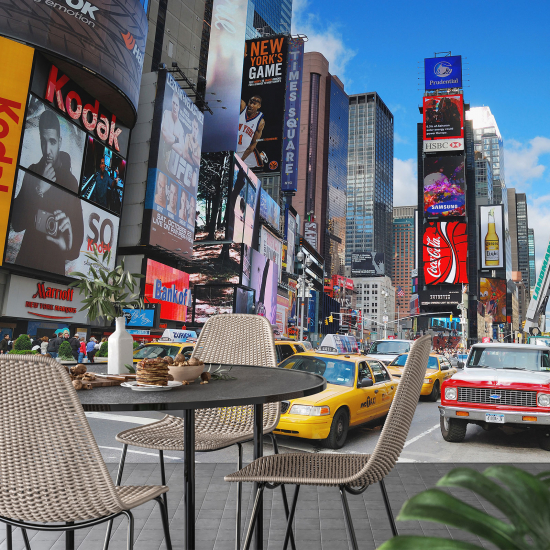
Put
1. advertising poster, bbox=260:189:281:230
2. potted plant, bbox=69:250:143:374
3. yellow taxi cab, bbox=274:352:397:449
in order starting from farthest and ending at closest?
advertising poster, bbox=260:189:281:230 → yellow taxi cab, bbox=274:352:397:449 → potted plant, bbox=69:250:143:374

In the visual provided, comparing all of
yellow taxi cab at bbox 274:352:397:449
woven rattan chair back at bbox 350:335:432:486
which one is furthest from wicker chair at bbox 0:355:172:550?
yellow taxi cab at bbox 274:352:397:449

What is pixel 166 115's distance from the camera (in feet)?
133

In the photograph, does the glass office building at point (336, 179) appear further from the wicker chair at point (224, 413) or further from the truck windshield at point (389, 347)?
the wicker chair at point (224, 413)

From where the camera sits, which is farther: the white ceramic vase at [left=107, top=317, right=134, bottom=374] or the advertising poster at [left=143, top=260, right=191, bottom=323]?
the advertising poster at [left=143, top=260, right=191, bottom=323]

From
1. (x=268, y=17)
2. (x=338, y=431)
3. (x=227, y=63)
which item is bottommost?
(x=338, y=431)

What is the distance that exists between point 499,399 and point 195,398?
22.6 feet

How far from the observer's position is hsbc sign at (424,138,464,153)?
81.4 meters

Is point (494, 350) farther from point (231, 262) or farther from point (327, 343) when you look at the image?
point (231, 262)

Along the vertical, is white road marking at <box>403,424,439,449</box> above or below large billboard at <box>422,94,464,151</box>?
below

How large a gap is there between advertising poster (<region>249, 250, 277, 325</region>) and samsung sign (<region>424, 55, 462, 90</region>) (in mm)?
45028

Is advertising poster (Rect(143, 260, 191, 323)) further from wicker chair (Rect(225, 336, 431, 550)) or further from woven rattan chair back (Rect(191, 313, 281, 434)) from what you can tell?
wicker chair (Rect(225, 336, 431, 550))

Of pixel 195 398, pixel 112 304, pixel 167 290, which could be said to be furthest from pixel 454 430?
pixel 167 290

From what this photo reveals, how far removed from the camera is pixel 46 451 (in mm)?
1955

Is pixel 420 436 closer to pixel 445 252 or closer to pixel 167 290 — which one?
pixel 167 290
